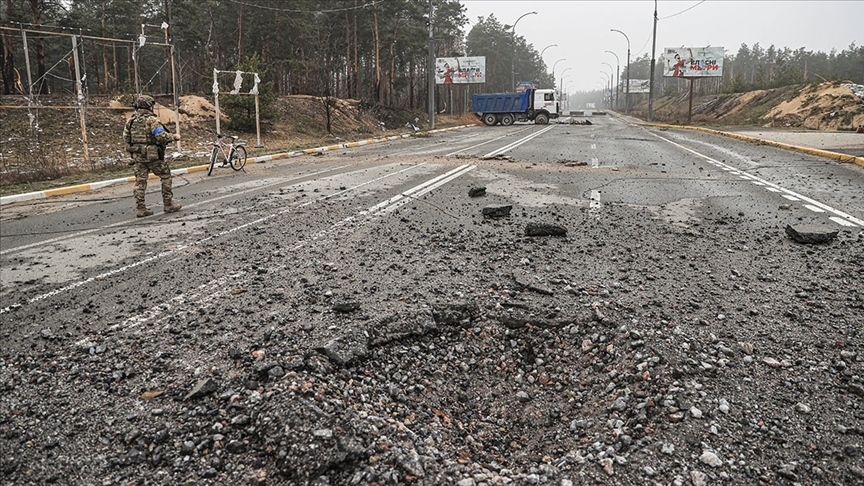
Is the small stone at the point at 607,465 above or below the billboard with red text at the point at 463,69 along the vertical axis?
below

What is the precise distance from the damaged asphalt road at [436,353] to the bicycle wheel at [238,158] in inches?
299

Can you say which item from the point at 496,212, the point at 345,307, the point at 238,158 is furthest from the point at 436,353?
the point at 238,158

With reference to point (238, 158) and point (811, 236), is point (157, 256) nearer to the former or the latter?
point (811, 236)

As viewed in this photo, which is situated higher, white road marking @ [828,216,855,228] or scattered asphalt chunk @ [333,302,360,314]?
Answer: white road marking @ [828,216,855,228]

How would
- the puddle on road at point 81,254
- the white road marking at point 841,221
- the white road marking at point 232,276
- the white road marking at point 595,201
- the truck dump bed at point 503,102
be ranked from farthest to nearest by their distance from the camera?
the truck dump bed at point 503,102, the white road marking at point 595,201, the white road marking at point 841,221, the puddle on road at point 81,254, the white road marking at point 232,276

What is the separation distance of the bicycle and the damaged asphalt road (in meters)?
7.24

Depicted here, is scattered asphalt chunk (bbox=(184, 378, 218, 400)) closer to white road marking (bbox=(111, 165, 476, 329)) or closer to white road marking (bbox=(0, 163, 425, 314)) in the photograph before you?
white road marking (bbox=(111, 165, 476, 329))

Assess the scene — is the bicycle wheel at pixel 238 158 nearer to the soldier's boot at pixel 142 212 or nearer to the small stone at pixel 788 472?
the soldier's boot at pixel 142 212

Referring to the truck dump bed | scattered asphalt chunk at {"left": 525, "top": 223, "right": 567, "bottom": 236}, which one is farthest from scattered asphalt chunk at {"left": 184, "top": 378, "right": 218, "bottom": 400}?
the truck dump bed

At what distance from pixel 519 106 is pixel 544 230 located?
4521 centimetres

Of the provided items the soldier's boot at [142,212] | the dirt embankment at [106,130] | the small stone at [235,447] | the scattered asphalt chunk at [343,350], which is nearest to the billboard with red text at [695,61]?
the dirt embankment at [106,130]

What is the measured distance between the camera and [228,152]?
1454 centimetres

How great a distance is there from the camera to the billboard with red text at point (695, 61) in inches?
2028

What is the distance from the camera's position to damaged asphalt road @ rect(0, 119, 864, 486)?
263 cm
